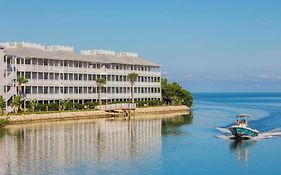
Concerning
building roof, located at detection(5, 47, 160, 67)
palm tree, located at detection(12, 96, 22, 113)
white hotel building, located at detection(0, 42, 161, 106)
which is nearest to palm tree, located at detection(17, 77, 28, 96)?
white hotel building, located at detection(0, 42, 161, 106)

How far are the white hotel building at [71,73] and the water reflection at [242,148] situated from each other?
4180cm

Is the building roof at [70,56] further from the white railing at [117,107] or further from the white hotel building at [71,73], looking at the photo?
the white railing at [117,107]

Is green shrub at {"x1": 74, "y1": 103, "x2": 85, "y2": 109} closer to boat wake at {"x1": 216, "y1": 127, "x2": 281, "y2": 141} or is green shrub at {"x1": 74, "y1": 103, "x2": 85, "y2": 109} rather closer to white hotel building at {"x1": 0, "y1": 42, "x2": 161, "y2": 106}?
white hotel building at {"x1": 0, "y1": 42, "x2": 161, "y2": 106}

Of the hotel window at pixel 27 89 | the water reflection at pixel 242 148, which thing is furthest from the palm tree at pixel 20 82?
the water reflection at pixel 242 148

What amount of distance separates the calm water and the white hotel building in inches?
715

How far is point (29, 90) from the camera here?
96375 mm

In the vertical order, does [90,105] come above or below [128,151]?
above

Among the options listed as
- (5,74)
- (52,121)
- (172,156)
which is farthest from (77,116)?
(172,156)

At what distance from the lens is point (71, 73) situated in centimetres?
10744

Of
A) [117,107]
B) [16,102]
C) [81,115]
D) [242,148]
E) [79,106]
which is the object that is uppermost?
[16,102]

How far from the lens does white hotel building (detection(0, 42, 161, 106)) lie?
3701 inches

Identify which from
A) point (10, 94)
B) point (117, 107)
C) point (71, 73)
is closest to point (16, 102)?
point (10, 94)

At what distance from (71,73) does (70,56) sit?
3.61m

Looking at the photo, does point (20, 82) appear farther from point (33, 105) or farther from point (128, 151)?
point (128, 151)
